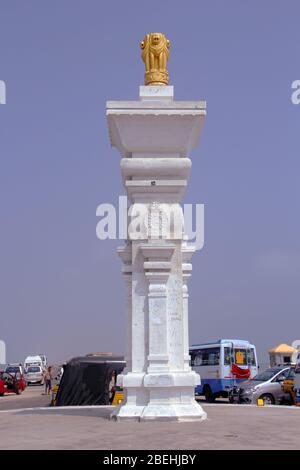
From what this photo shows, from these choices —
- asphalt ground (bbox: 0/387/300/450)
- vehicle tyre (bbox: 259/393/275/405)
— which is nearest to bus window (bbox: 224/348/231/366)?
vehicle tyre (bbox: 259/393/275/405)

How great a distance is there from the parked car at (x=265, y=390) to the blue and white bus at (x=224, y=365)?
4690mm

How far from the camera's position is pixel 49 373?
3622 centimetres

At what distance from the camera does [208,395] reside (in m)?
30.3

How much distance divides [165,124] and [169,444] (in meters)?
6.04

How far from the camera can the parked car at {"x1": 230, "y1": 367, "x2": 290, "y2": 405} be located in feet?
78.5

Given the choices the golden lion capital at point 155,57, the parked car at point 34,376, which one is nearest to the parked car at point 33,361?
the parked car at point 34,376

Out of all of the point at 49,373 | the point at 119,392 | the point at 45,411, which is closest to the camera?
the point at 45,411

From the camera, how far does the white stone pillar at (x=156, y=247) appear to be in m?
11.8

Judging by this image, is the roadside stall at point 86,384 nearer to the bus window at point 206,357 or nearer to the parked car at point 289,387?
the parked car at point 289,387

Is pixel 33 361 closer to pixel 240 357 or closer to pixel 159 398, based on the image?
pixel 240 357
